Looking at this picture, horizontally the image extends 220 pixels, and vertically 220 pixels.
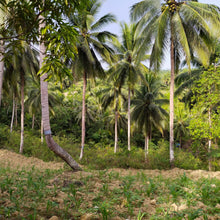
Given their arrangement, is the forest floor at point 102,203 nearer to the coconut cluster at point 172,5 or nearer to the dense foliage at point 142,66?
the dense foliage at point 142,66

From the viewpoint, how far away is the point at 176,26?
1116 cm

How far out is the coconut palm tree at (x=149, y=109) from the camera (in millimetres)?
20328

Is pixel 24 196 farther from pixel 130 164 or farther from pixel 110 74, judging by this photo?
pixel 110 74

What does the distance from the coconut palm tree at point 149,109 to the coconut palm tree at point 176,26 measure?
8.19 meters

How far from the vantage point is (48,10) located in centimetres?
320

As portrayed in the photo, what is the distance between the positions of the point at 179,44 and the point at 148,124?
10369mm

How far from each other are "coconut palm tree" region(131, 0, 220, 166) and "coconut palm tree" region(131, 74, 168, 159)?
26.9ft

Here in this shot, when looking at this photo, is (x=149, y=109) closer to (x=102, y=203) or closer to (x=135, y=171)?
(x=135, y=171)

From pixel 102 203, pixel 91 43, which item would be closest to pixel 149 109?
pixel 91 43

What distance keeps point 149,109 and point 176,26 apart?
1035cm

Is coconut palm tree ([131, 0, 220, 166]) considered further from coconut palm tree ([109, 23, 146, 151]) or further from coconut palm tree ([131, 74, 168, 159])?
coconut palm tree ([131, 74, 168, 159])

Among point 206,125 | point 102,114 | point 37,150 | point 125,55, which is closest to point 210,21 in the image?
point 206,125

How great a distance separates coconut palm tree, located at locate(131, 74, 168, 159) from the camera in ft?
66.7

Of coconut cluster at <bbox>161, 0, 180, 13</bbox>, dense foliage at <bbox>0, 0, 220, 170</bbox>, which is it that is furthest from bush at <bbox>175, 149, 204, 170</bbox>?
coconut cluster at <bbox>161, 0, 180, 13</bbox>
